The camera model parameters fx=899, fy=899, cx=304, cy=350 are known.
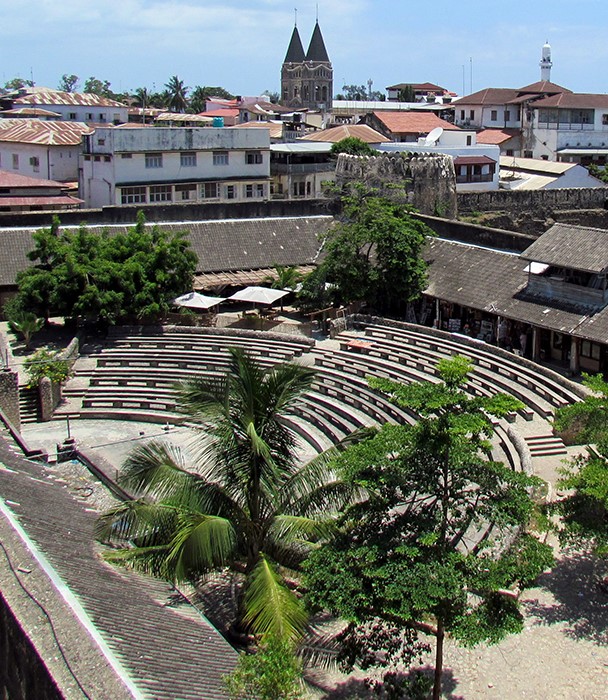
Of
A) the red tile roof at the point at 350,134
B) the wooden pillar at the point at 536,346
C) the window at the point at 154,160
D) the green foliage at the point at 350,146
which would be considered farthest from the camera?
the red tile roof at the point at 350,134

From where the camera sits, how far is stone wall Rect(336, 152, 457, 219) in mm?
37844

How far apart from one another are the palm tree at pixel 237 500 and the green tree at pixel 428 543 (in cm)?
74

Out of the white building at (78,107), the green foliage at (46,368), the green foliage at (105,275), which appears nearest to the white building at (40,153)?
the green foliage at (105,275)

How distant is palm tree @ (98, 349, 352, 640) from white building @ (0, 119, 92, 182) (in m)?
37.6

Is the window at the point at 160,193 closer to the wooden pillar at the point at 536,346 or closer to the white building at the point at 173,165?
the white building at the point at 173,165

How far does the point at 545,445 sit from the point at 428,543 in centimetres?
1040

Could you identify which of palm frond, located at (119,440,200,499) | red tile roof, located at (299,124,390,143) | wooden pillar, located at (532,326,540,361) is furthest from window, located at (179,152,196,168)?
palm frond, located at (119,440,200,499)

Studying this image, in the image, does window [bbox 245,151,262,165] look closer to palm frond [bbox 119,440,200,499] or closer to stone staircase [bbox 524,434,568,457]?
stone staircase [bbox 524,434,568,457]

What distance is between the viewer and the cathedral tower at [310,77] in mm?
106875

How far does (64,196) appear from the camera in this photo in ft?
133

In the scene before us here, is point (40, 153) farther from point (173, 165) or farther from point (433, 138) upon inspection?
→ point (433, 138)

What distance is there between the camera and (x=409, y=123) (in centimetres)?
5984

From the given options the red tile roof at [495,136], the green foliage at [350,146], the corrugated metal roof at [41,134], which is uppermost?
the red tile roof at [495,136]

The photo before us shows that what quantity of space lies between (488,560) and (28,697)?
5.80 meters
